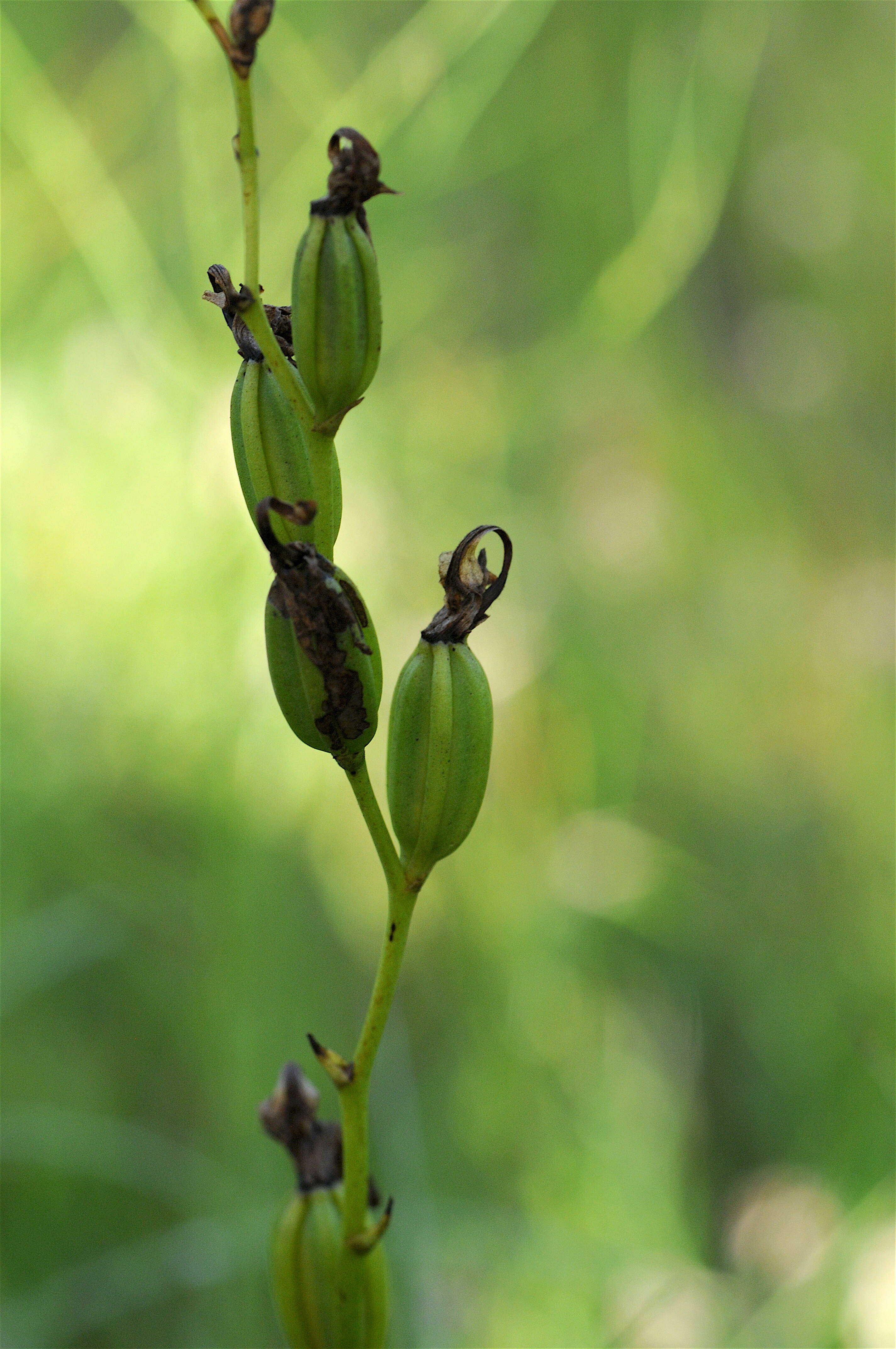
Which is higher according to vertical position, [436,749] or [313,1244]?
[436,749]

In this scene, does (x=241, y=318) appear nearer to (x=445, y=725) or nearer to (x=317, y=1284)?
(x=445, y=725)

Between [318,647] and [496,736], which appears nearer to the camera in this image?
[318,647]

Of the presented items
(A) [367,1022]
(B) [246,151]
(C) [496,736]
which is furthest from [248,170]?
(C) [496,736]

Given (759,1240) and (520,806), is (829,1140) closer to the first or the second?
(759,1240)

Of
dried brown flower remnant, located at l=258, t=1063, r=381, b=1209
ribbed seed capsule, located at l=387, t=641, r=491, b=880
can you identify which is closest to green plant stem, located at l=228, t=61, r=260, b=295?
ribbed seed capsule, located at l=387, t=641, r=491, b=880

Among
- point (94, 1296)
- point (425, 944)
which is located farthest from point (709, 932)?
point (94, 1296)

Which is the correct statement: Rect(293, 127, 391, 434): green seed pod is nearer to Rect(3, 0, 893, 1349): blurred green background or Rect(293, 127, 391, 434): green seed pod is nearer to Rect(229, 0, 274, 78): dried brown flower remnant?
Rect(229, 0, 274, 78): dried brown flower remnant
